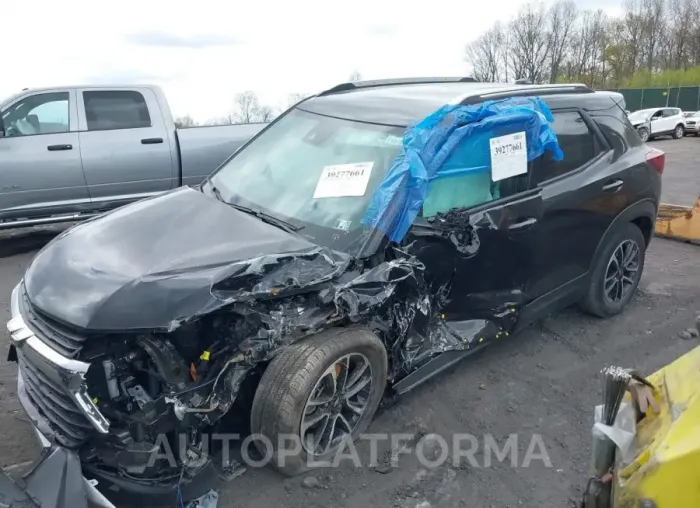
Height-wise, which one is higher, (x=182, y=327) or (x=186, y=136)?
(x=186, y=136)

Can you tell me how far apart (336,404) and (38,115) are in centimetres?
582

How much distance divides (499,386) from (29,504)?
2.81 metres

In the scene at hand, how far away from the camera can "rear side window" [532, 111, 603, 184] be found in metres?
3.96

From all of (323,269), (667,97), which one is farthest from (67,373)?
(667,97)

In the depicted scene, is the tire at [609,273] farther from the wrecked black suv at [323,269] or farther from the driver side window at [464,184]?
the driver side window at [464,184]

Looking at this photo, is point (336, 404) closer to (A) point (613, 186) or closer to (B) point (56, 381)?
(B) point (56, 381)

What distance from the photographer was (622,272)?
4828 mm

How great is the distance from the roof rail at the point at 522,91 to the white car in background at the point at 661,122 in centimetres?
2336

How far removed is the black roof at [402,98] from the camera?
3732 millimetres

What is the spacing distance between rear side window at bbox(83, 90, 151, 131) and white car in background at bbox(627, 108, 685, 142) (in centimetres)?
2327

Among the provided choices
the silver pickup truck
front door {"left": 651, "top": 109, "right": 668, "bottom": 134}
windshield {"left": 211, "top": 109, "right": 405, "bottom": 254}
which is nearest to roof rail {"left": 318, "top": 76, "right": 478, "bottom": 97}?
windshield {"left": 211, "top": 109, "right": 405, "bottom": 254}

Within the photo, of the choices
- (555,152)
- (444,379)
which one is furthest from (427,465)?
(555,152)

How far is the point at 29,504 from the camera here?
2.21 metres

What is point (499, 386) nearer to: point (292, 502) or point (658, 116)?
point (292, 502)
